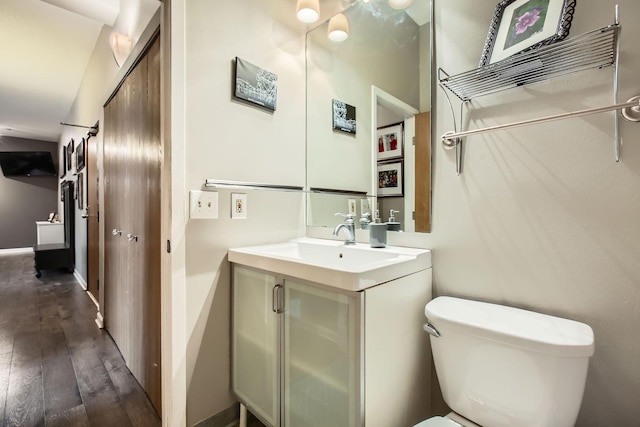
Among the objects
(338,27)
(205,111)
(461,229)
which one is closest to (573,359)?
(461,229)

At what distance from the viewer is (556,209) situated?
984 mm

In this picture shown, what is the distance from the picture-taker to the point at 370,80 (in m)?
1.64

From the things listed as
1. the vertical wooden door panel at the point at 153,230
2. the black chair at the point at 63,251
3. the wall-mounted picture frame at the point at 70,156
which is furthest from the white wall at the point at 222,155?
the wall-mounted picture frame at the point at 70,156

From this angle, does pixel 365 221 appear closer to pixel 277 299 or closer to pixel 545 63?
pixel 277 299

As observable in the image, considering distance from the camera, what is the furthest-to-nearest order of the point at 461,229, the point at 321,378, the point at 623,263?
1. the point at 461,229
2. the point at 321,378
3. the point at 623,263

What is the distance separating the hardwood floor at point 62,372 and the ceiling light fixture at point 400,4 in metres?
2.44

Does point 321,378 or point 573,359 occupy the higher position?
point 573,359

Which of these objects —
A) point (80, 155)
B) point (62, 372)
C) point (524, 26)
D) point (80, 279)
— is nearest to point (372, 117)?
point (524, 26)

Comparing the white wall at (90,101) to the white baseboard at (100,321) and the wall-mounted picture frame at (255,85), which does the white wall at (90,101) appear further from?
the wall-mounted picture frame at (255,85)

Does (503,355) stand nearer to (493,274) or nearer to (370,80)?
(493,274)

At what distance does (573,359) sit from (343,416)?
2.27 ft

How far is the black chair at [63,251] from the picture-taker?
4182mm

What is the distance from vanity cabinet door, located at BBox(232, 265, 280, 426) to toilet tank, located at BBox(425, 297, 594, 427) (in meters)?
0.65

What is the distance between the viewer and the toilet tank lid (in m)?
0.77
